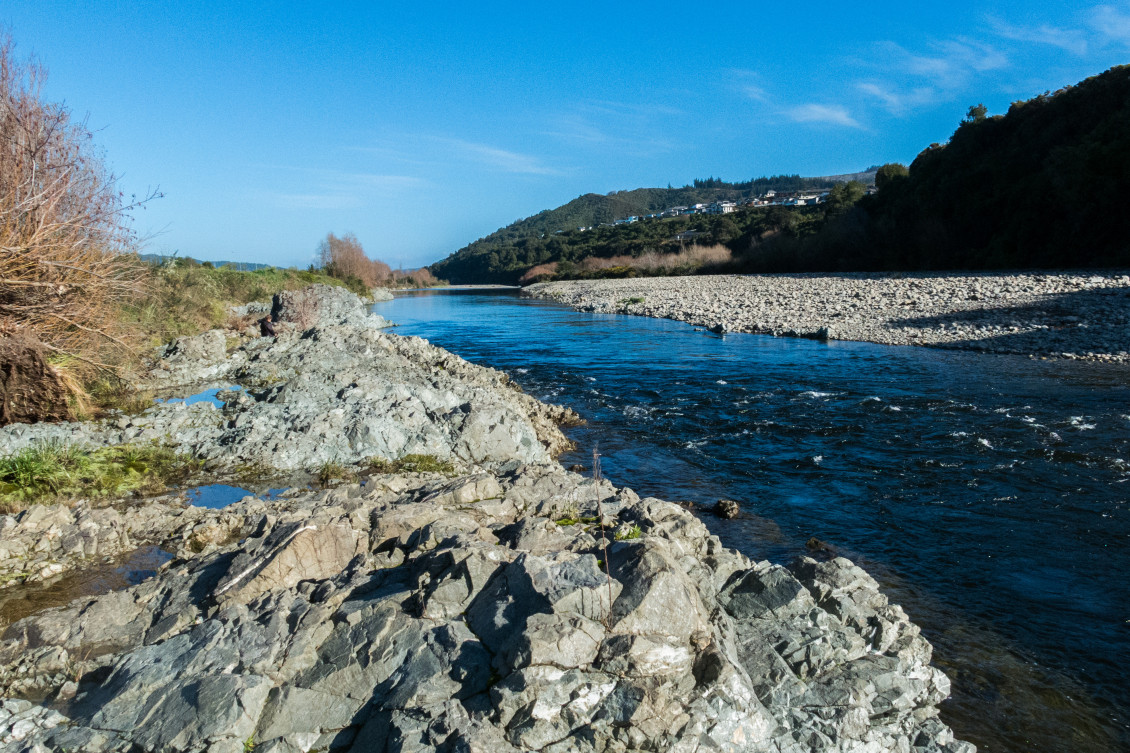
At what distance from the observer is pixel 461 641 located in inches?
131

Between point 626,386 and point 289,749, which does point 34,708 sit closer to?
point 289,749

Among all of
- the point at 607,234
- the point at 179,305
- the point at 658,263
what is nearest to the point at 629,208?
the point at 607,234

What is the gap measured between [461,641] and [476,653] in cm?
11

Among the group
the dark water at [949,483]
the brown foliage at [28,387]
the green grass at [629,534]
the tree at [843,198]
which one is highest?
the tree at [843,198]

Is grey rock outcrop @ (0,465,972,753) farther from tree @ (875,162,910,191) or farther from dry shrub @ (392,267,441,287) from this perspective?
dry shrub @ (392,267,441,287)

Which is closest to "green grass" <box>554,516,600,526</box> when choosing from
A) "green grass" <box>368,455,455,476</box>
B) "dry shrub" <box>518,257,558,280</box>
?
"green grass" <box>368,455,455,476</box>

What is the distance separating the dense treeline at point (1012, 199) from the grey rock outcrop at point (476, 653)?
30.3 metres

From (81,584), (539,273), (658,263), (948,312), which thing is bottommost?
(81,584)

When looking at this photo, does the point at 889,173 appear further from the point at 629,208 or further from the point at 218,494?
the point at 629,208

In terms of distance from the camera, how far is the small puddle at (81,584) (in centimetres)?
465

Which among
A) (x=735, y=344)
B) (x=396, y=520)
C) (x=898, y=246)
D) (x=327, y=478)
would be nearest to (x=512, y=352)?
(x=735, y=344)

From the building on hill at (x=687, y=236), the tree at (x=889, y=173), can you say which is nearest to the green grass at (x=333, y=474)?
the tree at (x=889, y=173)

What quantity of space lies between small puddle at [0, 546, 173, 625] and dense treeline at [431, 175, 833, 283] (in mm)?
69519

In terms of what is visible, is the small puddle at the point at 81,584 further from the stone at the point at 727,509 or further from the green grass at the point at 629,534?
the stone at the point at 727,509
